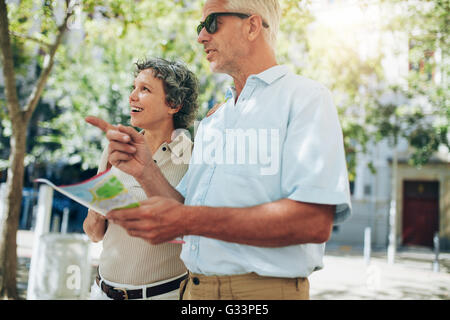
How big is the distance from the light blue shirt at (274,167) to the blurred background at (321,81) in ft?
12.0

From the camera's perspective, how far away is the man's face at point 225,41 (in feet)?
5.44

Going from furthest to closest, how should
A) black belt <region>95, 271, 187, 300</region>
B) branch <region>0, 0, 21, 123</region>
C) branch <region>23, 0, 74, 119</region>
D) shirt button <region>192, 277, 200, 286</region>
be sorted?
1. branch <region>23, 0, 74, 119</region>
2. branch <region>0, 0, 21, 123</region>
3. black belt <region>95, 271, 187, 300</region>
4. shirt button <region>192, 277, 200, 286</region>

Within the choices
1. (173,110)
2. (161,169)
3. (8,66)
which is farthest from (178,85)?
(8,66)

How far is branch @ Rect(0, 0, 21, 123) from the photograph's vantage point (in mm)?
5562

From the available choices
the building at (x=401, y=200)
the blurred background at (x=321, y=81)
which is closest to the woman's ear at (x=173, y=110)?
the blurred background at (x=321, y=81)

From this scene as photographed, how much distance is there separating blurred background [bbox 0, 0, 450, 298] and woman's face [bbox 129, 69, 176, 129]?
9.61 ft

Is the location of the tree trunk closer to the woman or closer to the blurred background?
the blurred background

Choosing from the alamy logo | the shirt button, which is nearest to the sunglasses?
the alamy logo

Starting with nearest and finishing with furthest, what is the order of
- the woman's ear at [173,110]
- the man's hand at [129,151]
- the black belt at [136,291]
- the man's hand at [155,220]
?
the man's hand at [155,220] < the man's hand at [129,151] < the black belt at [136,291] < the woman's ear at [173,110]

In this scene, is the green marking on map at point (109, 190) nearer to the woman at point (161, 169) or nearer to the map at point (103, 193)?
the map at point (103, 193)

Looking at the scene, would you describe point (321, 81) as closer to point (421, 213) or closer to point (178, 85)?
point (178, 85)

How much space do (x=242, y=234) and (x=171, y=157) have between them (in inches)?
44.7

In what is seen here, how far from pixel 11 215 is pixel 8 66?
2085 millimetres

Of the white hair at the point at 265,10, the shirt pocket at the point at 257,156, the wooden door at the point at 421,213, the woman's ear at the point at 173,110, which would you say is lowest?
the wooden door at the point at 421,213
